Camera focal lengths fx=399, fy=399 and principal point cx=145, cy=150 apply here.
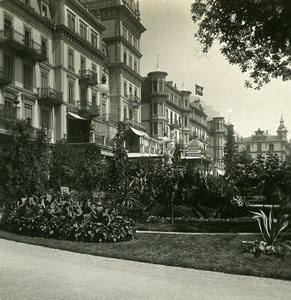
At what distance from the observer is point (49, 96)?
90.9 feet

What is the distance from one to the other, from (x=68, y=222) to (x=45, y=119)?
20.0 metres

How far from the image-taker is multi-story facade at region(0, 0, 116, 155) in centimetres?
2394

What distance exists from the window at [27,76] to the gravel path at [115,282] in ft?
66.9

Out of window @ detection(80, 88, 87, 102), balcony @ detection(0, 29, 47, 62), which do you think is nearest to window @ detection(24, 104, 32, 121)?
balcony @ detection(0, 29, 47, 62)

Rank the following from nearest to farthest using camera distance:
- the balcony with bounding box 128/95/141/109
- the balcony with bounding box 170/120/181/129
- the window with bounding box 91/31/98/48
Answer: the window with bounding box 91/31/98/48, the balcony with bounding box 128/95/141/109, the balcony with bounding box 170/120/181/129

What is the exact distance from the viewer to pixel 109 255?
24.7 feet

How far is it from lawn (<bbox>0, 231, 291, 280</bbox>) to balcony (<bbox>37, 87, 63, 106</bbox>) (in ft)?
62.0

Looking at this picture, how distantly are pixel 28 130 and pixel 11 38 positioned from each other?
12079mm

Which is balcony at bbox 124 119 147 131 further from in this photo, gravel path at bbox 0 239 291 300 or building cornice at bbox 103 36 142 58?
gravel path at bbox 0 239 291 300

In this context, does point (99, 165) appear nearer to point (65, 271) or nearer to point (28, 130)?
point (28, 130)

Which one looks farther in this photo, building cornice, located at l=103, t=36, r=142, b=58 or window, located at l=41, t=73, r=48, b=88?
building cornice, located at l=103, t=36, r=142, b=58

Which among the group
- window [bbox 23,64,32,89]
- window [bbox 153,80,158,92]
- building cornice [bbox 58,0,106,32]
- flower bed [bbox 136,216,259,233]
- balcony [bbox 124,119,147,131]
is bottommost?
flower bed [bbox 136,216,259,233]

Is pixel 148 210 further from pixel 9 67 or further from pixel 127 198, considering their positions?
pixel 9 67

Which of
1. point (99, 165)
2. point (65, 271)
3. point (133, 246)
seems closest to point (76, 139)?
point (99, 165)
